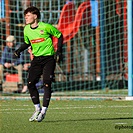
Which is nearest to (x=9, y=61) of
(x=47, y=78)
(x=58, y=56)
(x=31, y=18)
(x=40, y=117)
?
(x=31, y=18)

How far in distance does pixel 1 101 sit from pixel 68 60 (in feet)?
17.7

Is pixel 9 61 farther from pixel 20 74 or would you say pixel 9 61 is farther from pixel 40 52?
pixel 40 52

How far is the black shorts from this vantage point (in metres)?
9.63

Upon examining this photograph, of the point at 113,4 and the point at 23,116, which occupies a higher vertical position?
the point at 113,4

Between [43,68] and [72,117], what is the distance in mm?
845

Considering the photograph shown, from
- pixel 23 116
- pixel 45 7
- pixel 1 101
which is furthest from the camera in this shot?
pixel 45 7

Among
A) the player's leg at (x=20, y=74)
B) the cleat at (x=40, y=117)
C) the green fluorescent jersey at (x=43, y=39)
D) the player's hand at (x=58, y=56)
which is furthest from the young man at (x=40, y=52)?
the player's leg at (x=20, y=74)

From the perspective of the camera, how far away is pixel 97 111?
1102 cm

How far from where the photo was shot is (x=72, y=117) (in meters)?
9.89

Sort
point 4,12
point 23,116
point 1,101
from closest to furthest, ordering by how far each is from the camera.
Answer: point 23,116
point 1,101
point 4,12

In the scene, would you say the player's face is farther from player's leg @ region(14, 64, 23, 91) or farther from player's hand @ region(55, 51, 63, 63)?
player's leg @ region(14, 64, 23, 91)

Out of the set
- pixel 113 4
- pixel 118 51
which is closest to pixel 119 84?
pixel 118 51

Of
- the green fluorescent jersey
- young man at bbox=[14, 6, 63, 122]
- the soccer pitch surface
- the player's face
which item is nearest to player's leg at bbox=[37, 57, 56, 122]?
young man at bbox=[14, 6, 63, 122]

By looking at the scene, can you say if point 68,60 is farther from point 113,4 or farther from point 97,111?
point 97,111
